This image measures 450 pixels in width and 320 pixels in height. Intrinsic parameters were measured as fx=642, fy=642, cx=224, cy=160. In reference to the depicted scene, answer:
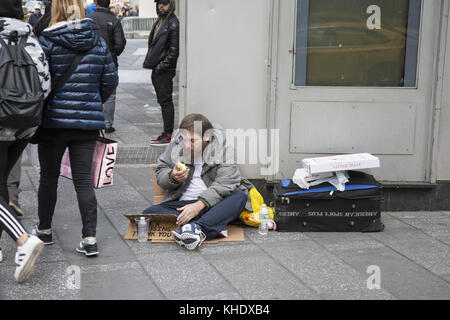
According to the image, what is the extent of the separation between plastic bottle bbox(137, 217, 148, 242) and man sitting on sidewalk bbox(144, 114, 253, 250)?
0.18 meters

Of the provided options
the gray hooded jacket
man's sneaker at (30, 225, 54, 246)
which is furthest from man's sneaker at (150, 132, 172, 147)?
man's sneaker at (30, 225, 54, 246)

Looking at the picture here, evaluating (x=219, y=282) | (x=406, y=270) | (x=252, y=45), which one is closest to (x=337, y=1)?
(x=252, y=45)

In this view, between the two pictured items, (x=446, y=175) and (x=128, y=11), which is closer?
(x=446, y=175)

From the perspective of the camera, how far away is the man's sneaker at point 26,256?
3.80 metres

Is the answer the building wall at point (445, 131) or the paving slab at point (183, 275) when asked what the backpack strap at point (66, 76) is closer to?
the paving slab at point (183, 275)

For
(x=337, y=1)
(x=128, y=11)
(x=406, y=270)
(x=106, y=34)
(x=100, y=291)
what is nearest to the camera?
(x=100, y=291)

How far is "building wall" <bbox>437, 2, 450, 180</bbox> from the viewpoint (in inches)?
215

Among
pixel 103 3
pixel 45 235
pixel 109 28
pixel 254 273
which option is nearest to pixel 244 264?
pixel 254 273

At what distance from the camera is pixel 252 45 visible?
5.46 m

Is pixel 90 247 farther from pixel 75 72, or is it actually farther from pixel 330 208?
pixel 330 208

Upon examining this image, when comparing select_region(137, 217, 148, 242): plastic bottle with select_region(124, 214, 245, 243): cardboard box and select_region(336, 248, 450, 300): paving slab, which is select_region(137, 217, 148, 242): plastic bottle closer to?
select_region(124, 214, 245, 243): cardboard box

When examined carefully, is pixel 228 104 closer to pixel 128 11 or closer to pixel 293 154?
pixel 293 154

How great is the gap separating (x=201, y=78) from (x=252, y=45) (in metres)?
0.52
